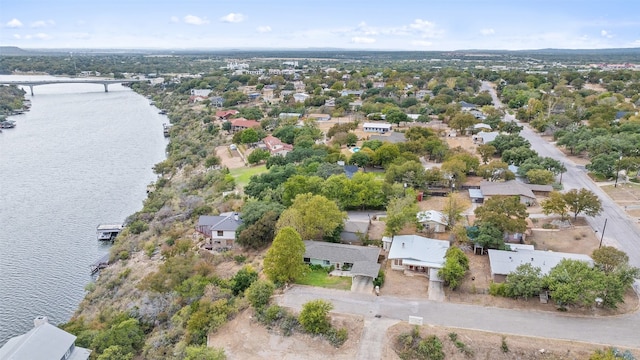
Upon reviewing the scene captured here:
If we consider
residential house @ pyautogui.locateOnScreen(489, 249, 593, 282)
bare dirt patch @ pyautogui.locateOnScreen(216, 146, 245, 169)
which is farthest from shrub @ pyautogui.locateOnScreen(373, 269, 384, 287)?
bare dirt patch @ pyautogui.locateOnScreen(216, 146, 245, 169)

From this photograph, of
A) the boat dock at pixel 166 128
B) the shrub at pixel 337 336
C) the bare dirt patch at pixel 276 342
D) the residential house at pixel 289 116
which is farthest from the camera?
the boat dock at pixel 166 128

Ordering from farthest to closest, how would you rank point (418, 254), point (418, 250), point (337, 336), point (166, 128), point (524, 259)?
point (166, 128)
point (418, 250)
point (418, 254)
point (524, 259)
point (337, 336)

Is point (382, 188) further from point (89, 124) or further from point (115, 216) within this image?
point (89, 124)

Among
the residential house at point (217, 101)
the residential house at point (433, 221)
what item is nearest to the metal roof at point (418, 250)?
the residential house at point (433, 221)

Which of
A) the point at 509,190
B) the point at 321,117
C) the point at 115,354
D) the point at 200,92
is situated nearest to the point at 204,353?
the point at 115,354

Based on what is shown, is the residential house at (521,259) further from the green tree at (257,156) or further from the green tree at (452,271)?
the green tree at (257,156)

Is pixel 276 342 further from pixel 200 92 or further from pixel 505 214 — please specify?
pixel 200 92
